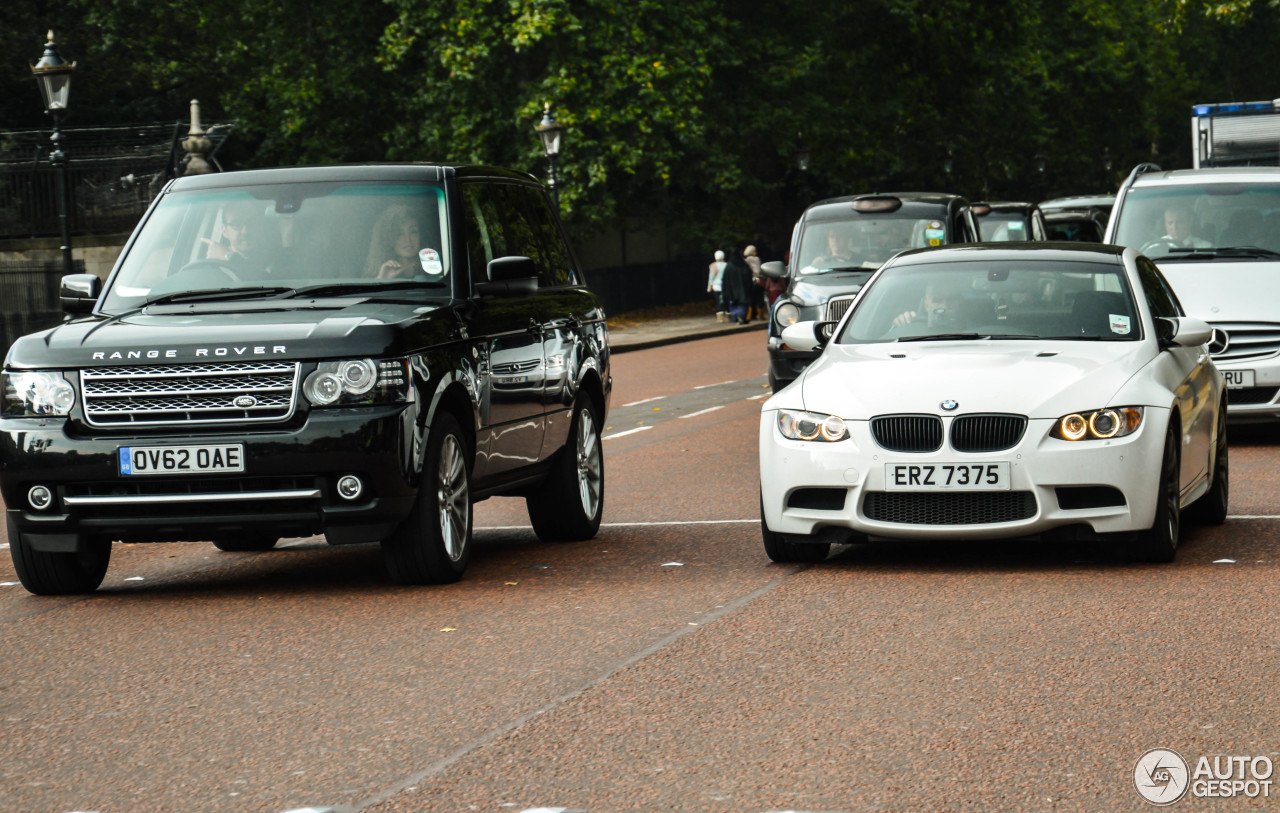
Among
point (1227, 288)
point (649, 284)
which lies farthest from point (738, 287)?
point (1227, 288)

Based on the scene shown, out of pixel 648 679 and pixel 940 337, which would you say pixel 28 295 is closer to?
pixel 940 337

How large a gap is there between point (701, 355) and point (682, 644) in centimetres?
2564

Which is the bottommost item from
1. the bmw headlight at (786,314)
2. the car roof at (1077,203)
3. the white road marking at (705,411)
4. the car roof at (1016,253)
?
the white road marking at (705,411)

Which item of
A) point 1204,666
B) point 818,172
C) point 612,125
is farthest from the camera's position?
point 818,172

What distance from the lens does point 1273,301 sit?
48.1 feet

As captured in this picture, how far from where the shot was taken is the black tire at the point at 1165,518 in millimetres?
8641

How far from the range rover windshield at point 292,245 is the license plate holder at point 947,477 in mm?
2260

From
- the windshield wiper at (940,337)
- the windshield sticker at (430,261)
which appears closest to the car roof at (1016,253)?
the windshield wiper at (940,337)

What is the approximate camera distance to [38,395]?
8.30 metres

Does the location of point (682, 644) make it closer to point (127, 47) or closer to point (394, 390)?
point (394, 390)

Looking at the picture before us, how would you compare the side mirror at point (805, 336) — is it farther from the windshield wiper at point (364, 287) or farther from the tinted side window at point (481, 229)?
the windshield wiper at point (364, 287)

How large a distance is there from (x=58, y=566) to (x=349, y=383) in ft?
5.56

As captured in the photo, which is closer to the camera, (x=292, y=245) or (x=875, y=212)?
(x=292, y=245)

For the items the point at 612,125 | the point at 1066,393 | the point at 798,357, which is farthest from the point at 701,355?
the point at 1066,393
